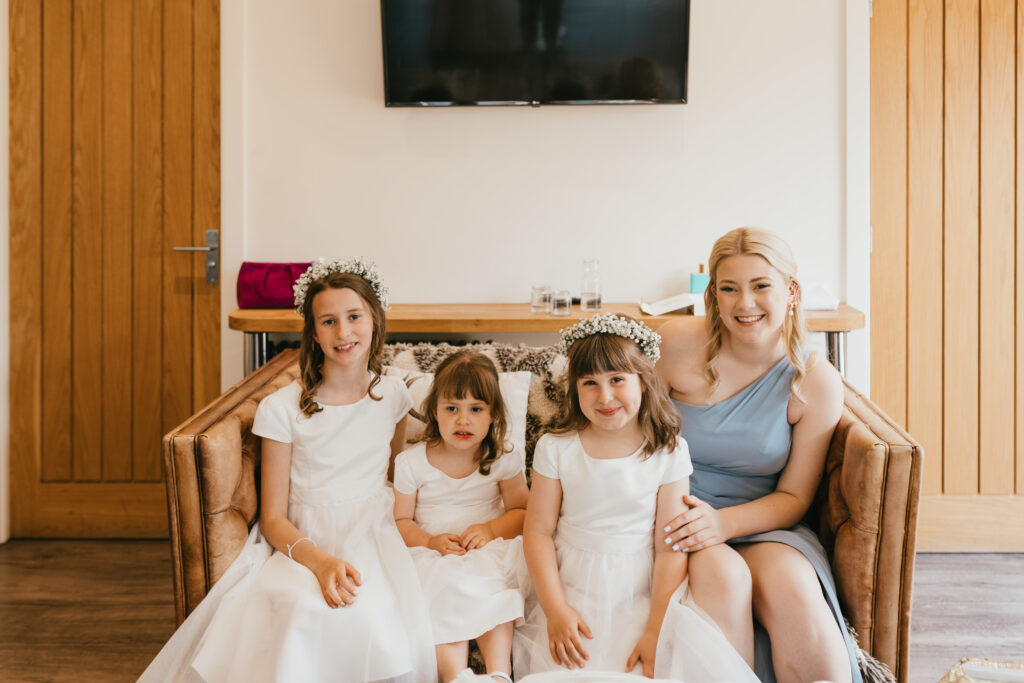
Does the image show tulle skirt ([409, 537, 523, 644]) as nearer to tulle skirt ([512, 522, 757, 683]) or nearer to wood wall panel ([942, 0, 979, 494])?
tulle skirt ([512, 522, 757, 683])

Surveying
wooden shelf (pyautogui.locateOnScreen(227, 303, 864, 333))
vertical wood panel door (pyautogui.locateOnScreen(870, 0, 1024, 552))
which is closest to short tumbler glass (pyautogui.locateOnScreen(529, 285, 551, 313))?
wooden shelf (pyautogui.locateOnScreen(227, 303, 864, 333))

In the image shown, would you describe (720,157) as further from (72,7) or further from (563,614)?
(72,7)

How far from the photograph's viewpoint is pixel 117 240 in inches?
119

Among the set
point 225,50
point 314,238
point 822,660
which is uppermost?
point 225,50

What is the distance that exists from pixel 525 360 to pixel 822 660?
1.06 meters

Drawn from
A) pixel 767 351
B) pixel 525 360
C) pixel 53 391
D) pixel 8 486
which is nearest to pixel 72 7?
pixel 53 391

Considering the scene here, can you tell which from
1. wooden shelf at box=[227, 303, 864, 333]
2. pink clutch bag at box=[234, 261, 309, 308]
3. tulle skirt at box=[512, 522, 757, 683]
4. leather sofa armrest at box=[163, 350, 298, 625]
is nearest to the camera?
tulle skirt at box=[512, 522, 757, 683]

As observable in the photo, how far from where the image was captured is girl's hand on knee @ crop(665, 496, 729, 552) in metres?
1.68

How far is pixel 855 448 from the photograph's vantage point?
1.67 m

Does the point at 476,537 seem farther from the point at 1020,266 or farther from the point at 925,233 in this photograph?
the point at 1020,266

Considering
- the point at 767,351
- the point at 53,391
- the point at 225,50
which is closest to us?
the point at 767,351

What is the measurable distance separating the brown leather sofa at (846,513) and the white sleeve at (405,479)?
35 centimetres

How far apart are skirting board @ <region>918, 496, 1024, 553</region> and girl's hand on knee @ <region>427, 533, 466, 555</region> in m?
2.01

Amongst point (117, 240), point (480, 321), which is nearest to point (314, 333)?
point (480, 321)
